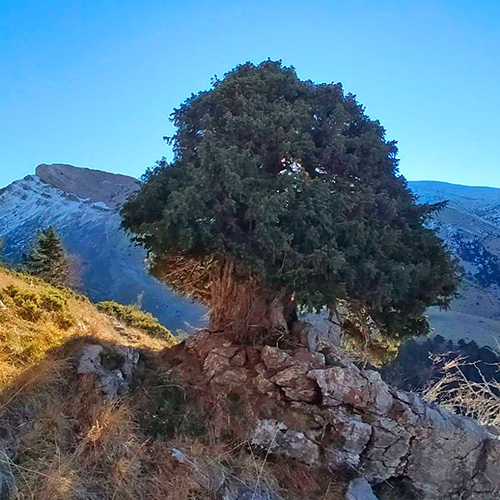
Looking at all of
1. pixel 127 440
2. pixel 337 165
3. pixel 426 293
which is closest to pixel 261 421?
pixel 127 440

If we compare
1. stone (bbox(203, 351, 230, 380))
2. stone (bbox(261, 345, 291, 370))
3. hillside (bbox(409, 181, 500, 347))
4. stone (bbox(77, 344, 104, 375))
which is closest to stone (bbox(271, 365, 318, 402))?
stone (bbox(261, 345, 291, 370))

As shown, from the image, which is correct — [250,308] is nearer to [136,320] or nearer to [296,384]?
[296,384]

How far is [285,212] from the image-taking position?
182 inches

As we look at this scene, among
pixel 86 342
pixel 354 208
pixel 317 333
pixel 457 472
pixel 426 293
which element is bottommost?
pixel 457 472

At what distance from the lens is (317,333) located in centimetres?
550

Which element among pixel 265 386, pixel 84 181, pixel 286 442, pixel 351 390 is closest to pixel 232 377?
pixel 265 386

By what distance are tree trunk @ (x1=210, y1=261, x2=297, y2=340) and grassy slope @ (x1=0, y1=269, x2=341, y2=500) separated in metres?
1.05

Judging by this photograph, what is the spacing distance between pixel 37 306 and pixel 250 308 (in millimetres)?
2795

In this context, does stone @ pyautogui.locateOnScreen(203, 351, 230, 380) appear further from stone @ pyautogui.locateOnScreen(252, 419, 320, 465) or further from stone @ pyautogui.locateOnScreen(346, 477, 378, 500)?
stone @ pyautogui.locateOnScreen(346, 477, 378, 500)

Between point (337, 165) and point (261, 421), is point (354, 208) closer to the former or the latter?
point (337, 165)

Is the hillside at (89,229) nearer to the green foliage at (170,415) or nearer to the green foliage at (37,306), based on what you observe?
the green foliage at (37,306)

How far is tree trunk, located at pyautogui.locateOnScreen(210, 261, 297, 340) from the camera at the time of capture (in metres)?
5.27

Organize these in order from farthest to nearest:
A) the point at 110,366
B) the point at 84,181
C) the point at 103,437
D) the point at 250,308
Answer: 1. the point at 84,181
2. the point at 250,308
3. the point at 110,366
4. the point at 103,437

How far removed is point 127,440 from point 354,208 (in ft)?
11.4
